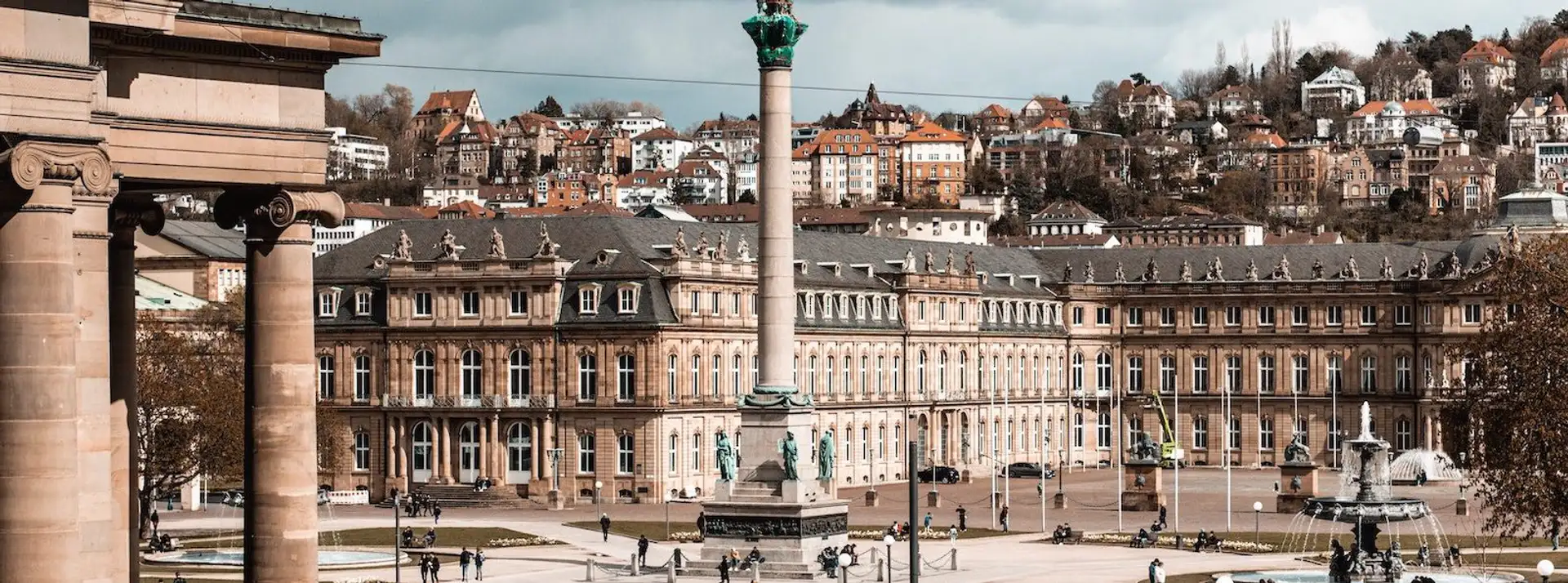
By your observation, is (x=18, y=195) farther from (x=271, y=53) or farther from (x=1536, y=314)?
(x=1536, y=314)

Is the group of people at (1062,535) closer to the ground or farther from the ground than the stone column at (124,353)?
closer to the ground

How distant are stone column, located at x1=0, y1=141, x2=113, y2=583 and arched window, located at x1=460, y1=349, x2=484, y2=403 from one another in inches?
4121

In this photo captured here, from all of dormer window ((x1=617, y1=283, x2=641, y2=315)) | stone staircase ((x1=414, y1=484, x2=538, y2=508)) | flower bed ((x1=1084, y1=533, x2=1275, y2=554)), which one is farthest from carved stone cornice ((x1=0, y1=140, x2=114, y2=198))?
dormer window ((x1=617, y1=283, x2=641, y2=315))

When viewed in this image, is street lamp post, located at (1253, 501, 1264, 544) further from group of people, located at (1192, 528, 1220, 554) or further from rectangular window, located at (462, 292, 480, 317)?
rectangular window, located at (462, 292, 480, 317)

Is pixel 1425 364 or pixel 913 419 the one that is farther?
pixel 1425 364

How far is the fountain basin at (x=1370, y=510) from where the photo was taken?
8438cm

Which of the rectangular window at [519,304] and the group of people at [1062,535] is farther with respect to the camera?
the rectangular window at [519,304]

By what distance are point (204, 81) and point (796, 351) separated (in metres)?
104

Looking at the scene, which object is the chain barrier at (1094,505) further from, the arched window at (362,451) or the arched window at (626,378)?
the arched window at (362,451)

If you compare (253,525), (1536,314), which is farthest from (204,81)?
(1536,314)

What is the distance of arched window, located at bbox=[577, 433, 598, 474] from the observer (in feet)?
434

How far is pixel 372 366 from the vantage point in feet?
447

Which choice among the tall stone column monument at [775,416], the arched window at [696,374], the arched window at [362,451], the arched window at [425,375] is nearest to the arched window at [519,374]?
the arched window at [425,375]

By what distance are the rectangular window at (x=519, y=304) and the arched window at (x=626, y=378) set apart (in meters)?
5.03
